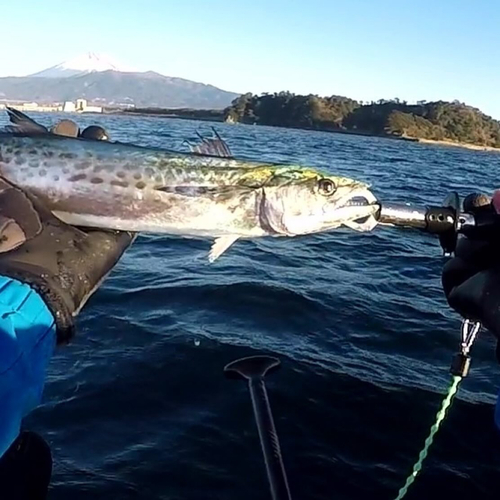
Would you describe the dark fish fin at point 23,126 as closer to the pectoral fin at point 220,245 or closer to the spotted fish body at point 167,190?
the spotted fish body at point 167,190

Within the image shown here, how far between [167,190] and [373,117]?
6602 inches

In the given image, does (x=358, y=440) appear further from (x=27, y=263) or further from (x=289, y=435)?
(x=27, y=263)

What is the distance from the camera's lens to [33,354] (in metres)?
3.06

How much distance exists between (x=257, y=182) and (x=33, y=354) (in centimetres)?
236

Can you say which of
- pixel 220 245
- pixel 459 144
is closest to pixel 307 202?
pixel 220 245

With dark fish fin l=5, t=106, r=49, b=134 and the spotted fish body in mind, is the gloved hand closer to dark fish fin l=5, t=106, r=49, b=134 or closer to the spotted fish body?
the spotted fish body

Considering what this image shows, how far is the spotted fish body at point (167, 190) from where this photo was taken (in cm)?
484

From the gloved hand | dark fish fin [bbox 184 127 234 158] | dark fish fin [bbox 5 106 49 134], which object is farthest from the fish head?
dark fish fin [bbox 5 106 49 134]

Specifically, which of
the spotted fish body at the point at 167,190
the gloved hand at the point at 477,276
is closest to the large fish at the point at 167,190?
the spotted fish body at the point at 167,190

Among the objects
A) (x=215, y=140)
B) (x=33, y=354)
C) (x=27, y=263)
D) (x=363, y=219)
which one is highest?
(x=215, y=140)

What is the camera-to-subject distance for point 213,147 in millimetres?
5074

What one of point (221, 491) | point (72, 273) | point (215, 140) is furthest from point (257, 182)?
point (221, 491)

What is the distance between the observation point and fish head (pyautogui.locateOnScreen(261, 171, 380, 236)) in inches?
188

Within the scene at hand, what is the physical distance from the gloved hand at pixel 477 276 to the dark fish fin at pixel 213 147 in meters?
1.83
